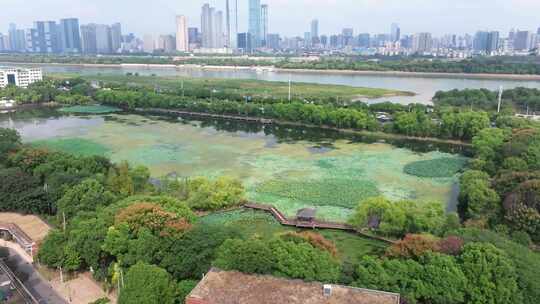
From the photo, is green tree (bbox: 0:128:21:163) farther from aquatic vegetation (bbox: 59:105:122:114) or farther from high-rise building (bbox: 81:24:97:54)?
high-rise building (bbox: 81:24:97:54)

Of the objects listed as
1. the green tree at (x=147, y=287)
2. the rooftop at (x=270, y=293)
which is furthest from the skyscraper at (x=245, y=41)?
the rooftop at (x=270, y=293)

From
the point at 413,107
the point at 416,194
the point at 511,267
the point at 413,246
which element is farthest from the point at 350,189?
the point at 413,107

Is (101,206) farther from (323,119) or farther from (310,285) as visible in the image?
(323,119)

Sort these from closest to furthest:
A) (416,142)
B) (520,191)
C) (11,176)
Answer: (520,191), (11,176), (416,142)

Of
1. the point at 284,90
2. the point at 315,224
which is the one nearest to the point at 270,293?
the point at 315,224

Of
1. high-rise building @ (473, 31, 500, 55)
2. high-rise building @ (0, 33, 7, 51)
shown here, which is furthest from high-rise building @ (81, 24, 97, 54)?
high-rise building @ (473, 31, 500, 55)

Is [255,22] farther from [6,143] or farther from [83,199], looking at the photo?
[83,199]
